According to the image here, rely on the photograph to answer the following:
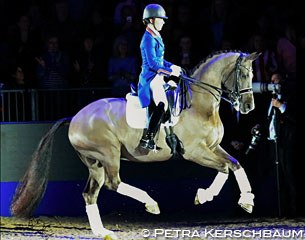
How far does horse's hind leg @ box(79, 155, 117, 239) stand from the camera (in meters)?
9.71

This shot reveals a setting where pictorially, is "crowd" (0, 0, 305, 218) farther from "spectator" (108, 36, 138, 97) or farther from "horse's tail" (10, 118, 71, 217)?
"horse's tail" (10, 118, 71, 217)

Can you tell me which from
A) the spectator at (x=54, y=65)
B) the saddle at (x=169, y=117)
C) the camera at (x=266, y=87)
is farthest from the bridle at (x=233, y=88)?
the spectator at (x=54, y=65)

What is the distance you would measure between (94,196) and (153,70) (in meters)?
1.43

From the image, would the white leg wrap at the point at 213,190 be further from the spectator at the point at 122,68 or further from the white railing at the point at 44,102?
the white railing at the point at 44,102

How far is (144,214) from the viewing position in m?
11.3

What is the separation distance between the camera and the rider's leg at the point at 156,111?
9.47 m

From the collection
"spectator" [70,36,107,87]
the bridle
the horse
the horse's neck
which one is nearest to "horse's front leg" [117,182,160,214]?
the horse

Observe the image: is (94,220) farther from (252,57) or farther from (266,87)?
(266,87)

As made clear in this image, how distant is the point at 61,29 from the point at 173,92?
258cm

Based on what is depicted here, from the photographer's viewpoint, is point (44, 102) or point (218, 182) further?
point (44, 102)

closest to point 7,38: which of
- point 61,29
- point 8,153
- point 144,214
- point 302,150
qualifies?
point 61,29

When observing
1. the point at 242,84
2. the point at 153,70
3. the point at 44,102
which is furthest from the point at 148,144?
the point at 44,102

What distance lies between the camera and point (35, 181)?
1034cm

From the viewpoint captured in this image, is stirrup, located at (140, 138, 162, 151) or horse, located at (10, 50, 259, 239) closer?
horse, located at (10, 50, 259, 239)
